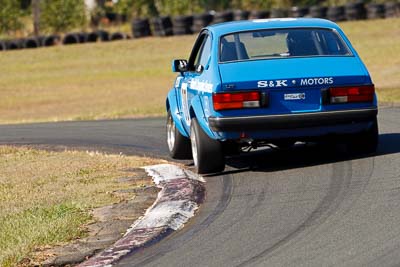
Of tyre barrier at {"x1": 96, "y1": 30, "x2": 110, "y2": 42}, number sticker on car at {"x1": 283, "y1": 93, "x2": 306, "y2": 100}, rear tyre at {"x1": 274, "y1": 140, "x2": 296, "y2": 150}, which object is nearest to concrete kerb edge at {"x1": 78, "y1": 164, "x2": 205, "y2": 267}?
rear tyre at {"x1": 274, "y1": 140, "x2": 296, "y2": 150}

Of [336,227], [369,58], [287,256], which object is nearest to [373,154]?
[336,227]

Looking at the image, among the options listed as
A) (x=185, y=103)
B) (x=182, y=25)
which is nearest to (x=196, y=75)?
(x=185, y=103)

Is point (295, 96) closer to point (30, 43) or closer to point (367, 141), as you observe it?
point (367, 141)

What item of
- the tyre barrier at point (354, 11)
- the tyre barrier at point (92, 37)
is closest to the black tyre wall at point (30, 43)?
the tyre barrier at point (92, 37)

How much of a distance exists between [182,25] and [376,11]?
389 inches

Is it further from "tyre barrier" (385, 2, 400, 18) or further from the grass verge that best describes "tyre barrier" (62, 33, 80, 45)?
the grass verge

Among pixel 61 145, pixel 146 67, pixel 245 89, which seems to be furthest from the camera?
pixel 146 67

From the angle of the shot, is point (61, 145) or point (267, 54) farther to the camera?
point (61, 145)

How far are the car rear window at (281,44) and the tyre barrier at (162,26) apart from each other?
42.2 m

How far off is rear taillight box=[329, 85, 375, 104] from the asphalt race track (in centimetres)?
65

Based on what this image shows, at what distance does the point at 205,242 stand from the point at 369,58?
30956 millimetres

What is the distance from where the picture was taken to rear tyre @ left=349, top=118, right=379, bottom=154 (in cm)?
1151

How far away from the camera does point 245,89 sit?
10.8 metres

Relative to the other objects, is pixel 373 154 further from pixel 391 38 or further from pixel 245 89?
pixel 391 38
